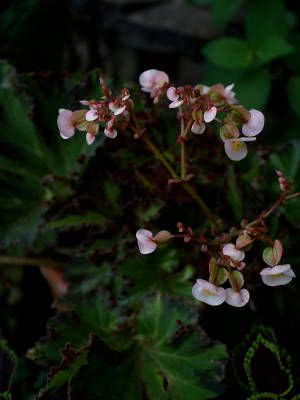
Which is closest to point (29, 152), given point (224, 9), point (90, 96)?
point (90, 96)

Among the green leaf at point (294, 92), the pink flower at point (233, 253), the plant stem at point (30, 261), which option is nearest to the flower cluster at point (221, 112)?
the pink flower at point (233, 253)

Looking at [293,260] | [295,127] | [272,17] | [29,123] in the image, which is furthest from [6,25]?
[293,260]

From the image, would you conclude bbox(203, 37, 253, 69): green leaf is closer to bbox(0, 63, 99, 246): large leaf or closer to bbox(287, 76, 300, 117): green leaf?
bbox(287, 76, 300, 117): green leaf

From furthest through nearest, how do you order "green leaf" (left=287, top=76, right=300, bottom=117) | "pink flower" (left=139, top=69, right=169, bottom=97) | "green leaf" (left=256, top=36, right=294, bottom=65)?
"green leaf" (left=287, top=76, right=300, bottom=117), "green leaf" (left=256, top=36, right=294, bottom=65), "pink flower" (left=139, top=69, right=169, bottom=97)

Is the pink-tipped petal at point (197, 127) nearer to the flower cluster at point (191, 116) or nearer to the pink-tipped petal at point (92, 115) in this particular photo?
the flower cluster at point (191, 116)

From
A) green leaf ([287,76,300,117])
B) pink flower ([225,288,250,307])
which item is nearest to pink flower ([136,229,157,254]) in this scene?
pink flower ([225,288,250,307])

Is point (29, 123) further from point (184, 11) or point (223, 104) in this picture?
point (184, 11)

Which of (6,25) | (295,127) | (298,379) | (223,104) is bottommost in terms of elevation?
(298,379)

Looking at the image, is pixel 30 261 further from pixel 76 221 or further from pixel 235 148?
pixel 235 148
